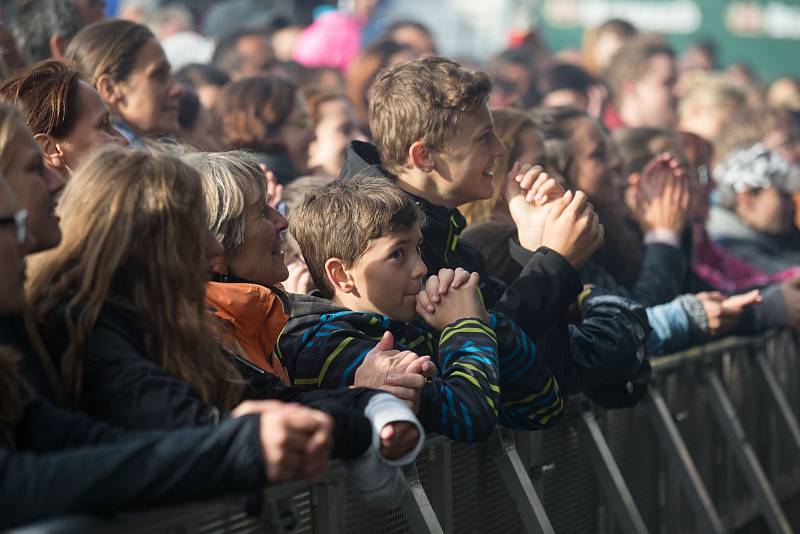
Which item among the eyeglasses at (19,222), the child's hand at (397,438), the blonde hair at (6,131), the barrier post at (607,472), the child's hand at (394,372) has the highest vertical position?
the blonde hair at (6,131)

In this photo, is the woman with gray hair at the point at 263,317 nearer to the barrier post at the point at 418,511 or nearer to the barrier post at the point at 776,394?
the barrier post at the point at 418,511

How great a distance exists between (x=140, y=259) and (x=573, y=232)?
1856 millimetres

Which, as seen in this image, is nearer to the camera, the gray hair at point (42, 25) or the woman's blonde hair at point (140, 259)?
the woman's blonde hair at point (140, 259)

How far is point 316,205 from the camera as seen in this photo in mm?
3945

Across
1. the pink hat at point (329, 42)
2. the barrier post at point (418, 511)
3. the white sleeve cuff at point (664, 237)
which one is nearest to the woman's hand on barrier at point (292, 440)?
the barrier post at point (418, 511)

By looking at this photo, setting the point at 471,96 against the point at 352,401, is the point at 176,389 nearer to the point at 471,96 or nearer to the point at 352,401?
the point at 352,401

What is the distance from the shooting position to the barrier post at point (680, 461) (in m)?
5.60

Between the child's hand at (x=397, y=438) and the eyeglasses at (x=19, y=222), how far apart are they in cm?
83

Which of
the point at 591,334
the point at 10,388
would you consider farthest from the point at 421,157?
the point at 10,388

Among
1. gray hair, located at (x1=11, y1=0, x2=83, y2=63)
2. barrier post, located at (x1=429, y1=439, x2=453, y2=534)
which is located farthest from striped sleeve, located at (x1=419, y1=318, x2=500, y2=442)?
gray hair, located at (x1=11, y1=0, x2=83, y2=63)

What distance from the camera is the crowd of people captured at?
8.55 ft

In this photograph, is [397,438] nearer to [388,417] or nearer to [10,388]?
[388,417]

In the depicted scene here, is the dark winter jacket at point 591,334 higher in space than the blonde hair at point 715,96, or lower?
higher

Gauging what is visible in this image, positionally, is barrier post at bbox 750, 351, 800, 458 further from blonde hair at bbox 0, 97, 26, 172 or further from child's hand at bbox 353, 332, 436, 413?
blonde hair at bbox 0, 97, 26, 172
